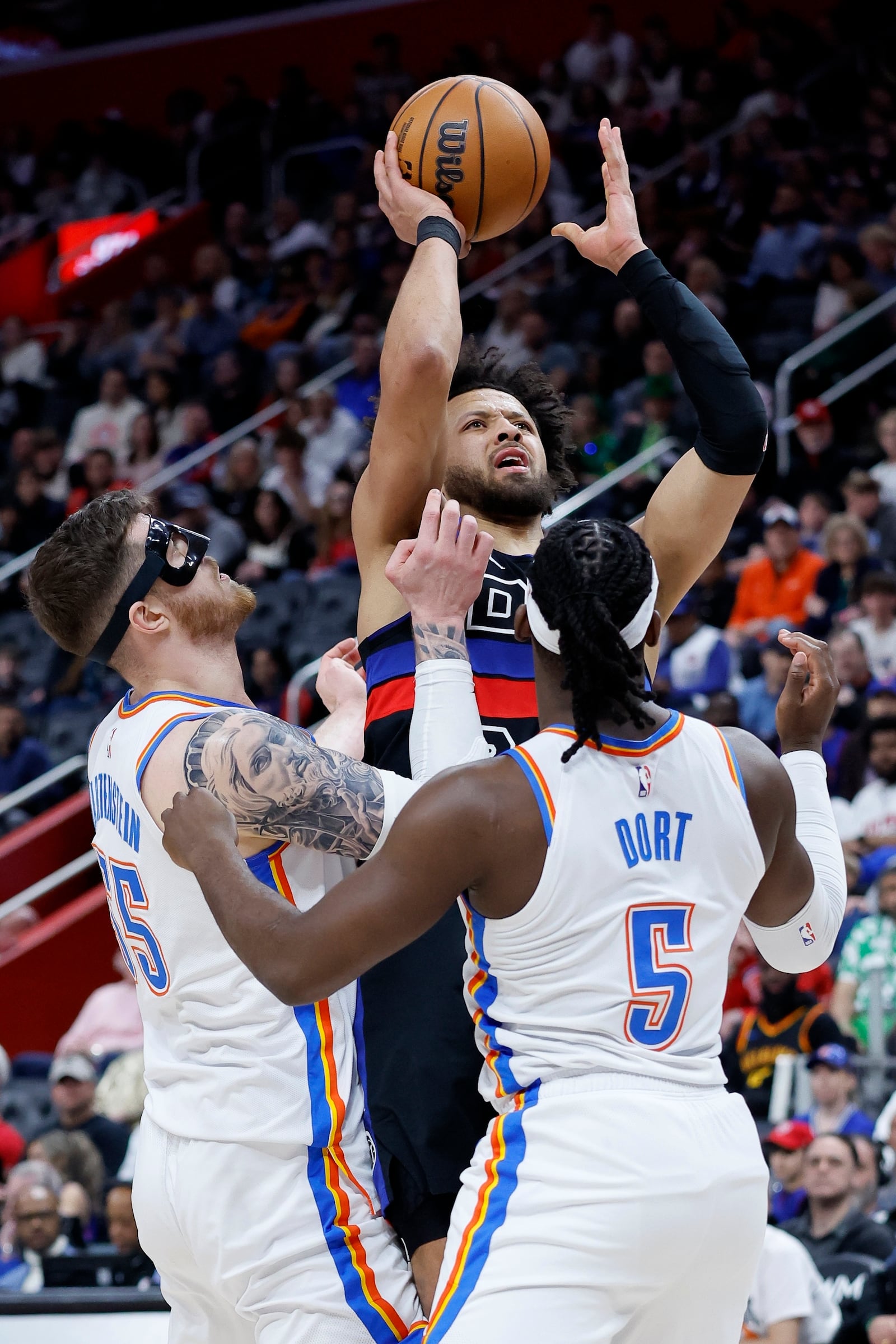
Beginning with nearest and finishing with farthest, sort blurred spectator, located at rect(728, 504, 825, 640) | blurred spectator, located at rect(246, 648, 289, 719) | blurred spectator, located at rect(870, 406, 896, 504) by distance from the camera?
blurred spectator, located at rect(728, 504, 825, 640) < blurred spectator, located at rect(870, 406, 896, 504) < blurred spectator, located at rect(246, 648, 289, 719)

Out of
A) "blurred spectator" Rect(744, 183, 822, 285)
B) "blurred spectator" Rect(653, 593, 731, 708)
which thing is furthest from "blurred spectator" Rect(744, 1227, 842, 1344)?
"blurred spectator" Rect(744, 183, 822, 285)

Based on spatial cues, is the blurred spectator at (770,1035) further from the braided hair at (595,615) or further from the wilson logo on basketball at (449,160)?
the braided hair at (595,615)

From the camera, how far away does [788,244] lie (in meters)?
11.7

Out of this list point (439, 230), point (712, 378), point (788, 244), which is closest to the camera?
point (712, 378)

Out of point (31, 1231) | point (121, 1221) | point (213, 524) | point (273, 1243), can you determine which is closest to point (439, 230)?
point (273, 1243)

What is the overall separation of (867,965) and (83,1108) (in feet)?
12.9

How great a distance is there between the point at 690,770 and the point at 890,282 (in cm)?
926

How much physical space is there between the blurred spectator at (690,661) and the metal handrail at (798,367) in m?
1.34

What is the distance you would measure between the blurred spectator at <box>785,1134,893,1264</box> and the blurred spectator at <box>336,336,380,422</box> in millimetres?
7694

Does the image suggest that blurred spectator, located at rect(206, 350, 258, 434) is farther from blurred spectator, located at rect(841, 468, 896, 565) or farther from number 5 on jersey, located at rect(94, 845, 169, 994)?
number 5 on jersey, located at rect(94, 845, 169, 994)

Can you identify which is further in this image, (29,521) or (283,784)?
(29,521)

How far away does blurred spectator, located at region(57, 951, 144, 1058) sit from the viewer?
9.12 m

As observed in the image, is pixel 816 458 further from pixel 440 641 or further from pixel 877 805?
pixel 440 641

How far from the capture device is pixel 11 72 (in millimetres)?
18453
